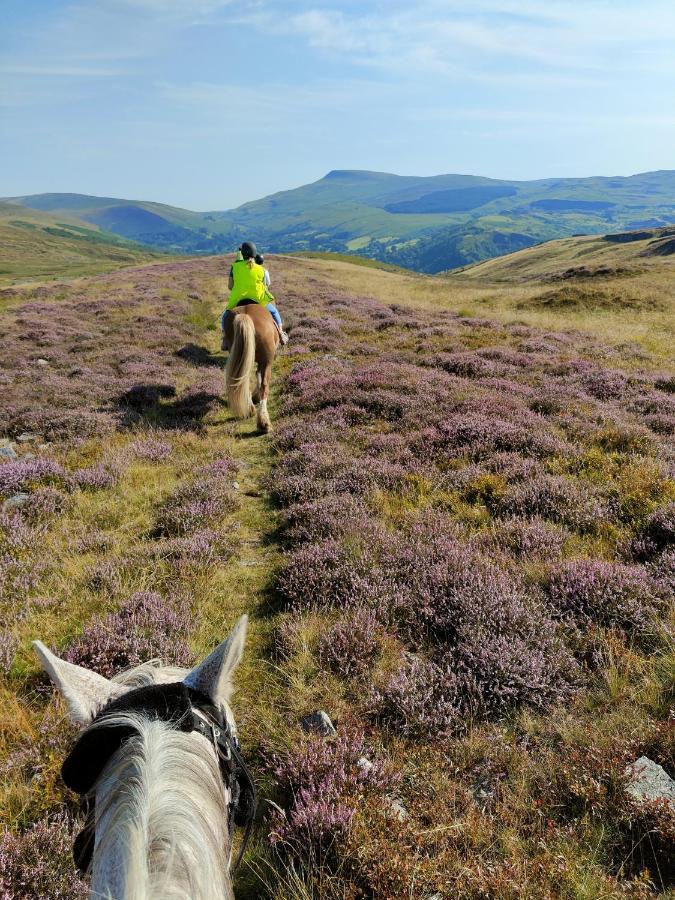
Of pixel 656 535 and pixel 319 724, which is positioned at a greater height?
pixel 656 535

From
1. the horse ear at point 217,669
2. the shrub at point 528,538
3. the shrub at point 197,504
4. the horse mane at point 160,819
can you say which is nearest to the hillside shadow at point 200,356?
the shrub at point 197,504

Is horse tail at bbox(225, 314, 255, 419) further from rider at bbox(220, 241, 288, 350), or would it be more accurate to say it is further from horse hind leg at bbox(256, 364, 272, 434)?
rider at bbox(220, 241, 288, 350)

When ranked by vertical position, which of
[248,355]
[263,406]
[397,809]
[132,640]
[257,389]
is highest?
[248,355]

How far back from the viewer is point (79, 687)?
186cm

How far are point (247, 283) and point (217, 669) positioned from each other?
10290 mm

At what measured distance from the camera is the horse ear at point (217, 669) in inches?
72.6

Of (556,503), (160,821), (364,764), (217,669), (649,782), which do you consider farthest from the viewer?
(556,503)

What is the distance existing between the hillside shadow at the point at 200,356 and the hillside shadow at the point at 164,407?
340 cm

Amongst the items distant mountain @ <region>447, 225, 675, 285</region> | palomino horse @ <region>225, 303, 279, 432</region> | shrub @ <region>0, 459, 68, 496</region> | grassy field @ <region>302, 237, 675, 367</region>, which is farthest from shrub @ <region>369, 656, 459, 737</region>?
distant mountain @ <region>447, 225, 675, 285</region>

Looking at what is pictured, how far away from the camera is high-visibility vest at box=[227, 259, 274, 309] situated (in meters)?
10.7

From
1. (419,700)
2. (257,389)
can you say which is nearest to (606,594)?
(419,700)

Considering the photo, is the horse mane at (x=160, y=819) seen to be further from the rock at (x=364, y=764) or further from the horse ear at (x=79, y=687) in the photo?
the rock at (x=364, y=764)

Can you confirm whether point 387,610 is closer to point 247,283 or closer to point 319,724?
point 319,724

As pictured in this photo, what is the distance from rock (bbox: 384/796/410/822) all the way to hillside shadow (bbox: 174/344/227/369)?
1433 centimetres
